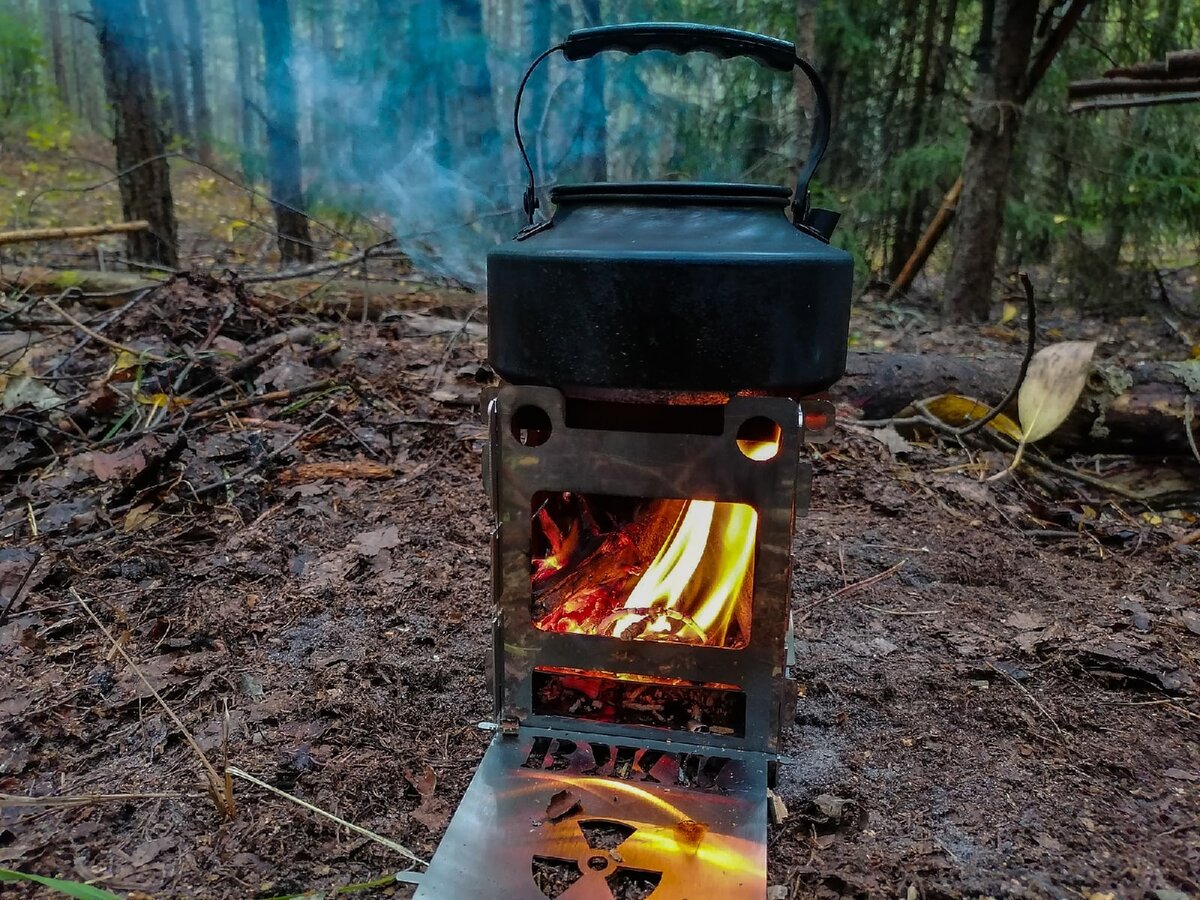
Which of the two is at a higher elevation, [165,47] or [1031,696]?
[165,47]

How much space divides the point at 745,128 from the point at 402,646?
26.3 feet

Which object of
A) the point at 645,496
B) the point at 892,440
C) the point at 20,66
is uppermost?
the point at 20,66

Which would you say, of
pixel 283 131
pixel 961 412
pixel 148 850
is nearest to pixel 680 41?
pixel 148 850

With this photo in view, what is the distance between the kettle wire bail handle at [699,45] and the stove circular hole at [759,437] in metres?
0.50

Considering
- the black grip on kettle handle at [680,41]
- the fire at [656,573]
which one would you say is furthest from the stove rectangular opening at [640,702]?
the black grip on kettle handle at [680,41]

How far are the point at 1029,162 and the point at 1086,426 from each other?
528cm

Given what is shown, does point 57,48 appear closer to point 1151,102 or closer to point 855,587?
point 1151,102

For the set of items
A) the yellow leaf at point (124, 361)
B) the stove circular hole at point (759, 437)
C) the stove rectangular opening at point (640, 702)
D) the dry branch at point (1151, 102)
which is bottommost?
the stove rectangular opening at point (640, 702)

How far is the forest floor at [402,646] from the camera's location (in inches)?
67.2

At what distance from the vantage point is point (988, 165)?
710 cm

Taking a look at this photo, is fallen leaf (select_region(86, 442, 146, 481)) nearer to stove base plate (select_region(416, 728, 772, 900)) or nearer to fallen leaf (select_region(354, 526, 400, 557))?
fallen leaf (select_region(354, 526, 400, 557))

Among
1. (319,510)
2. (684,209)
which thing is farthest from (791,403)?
(319,510)

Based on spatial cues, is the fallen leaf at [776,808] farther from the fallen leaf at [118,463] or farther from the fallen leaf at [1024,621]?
the fallen leaf at [118,463]

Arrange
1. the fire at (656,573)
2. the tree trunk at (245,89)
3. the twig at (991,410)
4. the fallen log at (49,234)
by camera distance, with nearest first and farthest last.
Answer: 1. the fire at (656,573)
2. the twig at (991,410)
3. the fallen log at (49,234)
4. the tree trunk at (245,89)
